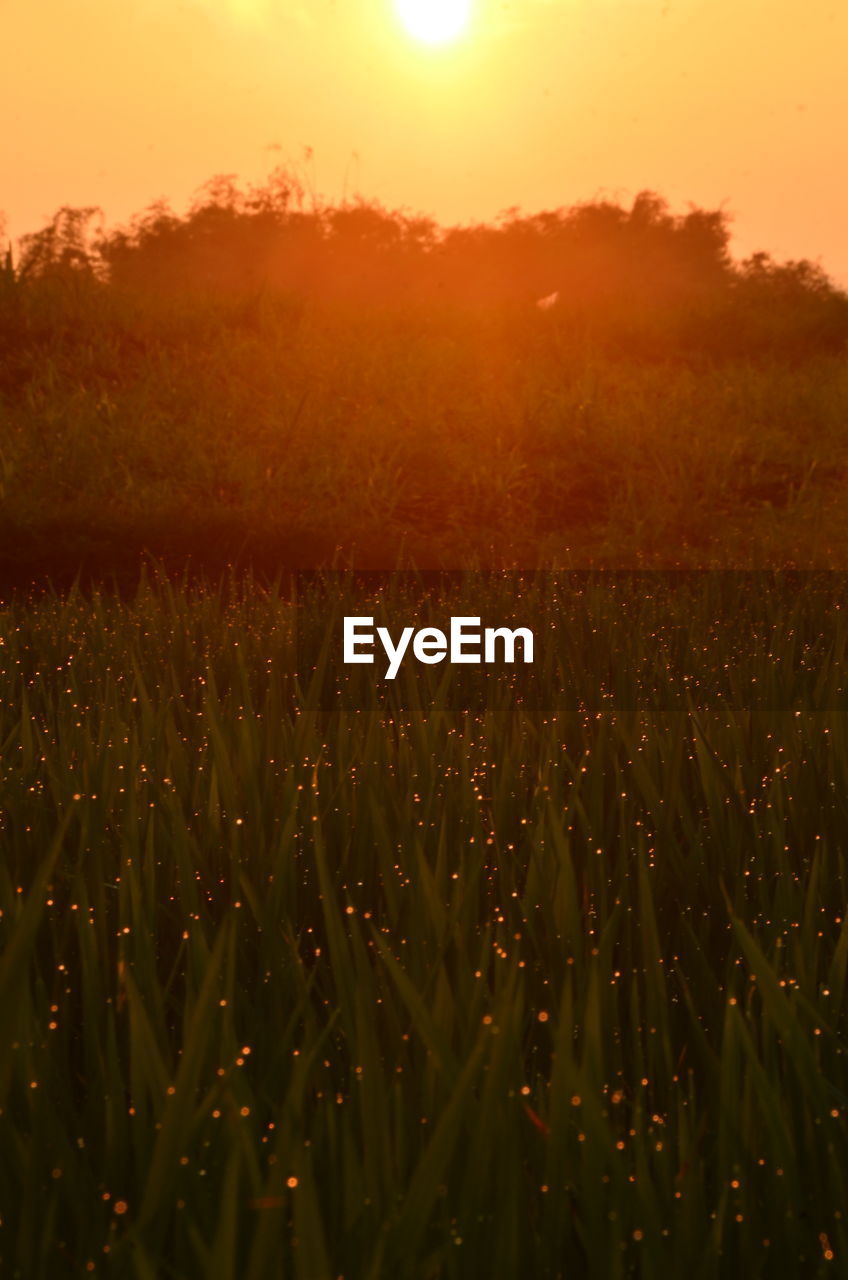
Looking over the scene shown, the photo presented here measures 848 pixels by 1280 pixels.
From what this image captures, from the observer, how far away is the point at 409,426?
5.91 m

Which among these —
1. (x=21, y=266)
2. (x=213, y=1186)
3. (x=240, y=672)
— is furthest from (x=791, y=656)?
(x=21, y=266)

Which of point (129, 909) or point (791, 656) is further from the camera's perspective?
point (791, 656)

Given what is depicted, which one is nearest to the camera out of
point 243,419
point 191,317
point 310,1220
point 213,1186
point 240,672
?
point 310,1220

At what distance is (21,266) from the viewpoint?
25.0 feet

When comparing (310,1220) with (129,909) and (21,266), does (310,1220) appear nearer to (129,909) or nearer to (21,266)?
(129,909)

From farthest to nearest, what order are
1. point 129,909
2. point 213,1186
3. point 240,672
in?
point 240,672 < point 129,909 < point 213,1186

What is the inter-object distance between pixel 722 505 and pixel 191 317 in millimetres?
3562
